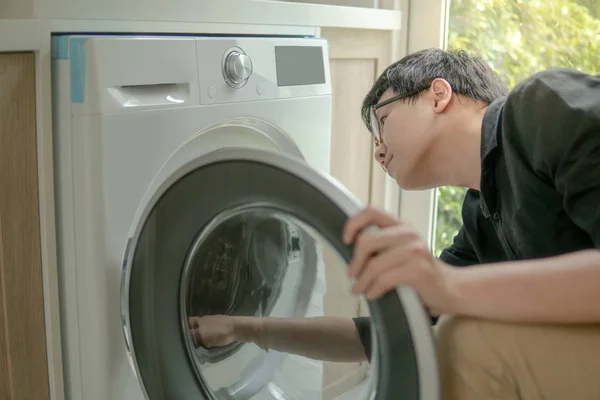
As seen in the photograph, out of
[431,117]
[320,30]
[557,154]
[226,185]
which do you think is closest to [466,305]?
[557,154]

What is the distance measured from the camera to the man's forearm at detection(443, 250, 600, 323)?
0.65m

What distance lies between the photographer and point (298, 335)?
956 mm

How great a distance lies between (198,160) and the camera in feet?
2.74

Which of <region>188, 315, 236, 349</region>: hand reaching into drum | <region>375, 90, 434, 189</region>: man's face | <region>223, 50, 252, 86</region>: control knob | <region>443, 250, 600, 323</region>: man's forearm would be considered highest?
<region>223, 50, 252, 86</region>: control knob

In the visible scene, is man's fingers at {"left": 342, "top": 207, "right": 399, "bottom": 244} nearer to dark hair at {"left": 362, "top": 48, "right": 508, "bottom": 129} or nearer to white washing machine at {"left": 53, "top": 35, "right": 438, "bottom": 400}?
white washing machine at {"left": 53, "top": 35, "right": 438, "bottom": 400}

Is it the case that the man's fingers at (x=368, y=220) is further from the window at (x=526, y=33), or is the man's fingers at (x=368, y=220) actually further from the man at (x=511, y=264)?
the window at (x=526, y=33)

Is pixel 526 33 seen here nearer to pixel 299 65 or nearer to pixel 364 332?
pixel 299 65

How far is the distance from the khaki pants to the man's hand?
0.05 metres

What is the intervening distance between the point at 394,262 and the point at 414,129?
0.43m

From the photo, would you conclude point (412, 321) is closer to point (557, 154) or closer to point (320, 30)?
point (557, 154)

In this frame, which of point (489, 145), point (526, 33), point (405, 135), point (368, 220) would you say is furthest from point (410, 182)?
point (526, 33)

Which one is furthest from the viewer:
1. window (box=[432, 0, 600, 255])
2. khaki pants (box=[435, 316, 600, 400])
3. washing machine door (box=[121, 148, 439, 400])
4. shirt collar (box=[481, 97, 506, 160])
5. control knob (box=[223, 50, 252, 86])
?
window (box=[432, 0, 600, 255])

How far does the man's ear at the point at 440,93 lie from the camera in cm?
105

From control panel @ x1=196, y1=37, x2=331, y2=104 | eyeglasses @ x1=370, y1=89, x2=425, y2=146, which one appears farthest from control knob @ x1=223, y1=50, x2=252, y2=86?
eyeglasses @ x1=370, y1=89, x2=425, y2=146
